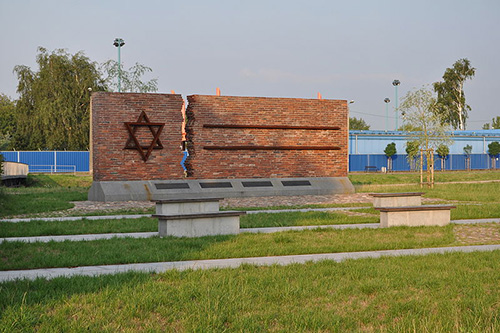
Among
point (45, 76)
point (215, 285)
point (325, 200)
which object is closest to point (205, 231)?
point (215, 285)

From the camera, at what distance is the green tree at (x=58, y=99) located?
54.9m

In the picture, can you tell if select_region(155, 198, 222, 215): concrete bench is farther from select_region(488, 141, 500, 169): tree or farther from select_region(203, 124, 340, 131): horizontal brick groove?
select_region(488, 141, 500, 169): tree

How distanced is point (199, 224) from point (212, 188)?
1097 centimetres

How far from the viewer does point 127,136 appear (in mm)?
20969

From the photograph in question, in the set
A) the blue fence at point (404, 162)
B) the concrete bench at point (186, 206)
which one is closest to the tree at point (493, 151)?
the blue fence at point (404, 162)

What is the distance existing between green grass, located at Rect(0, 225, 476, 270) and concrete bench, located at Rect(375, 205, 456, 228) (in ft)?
2.11

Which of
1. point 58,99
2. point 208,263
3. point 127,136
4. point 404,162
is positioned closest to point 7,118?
point 58,99

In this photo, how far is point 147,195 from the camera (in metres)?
20.7

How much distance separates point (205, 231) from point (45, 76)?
49498mm

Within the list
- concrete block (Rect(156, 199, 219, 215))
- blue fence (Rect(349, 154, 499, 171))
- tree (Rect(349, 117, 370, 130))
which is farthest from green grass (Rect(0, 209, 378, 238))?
tree (Rect(349, 117, 370, 130))

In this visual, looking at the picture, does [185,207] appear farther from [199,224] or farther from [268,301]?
[268,301]

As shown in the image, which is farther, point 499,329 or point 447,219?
point 447,219

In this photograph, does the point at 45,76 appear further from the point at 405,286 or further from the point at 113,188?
the point at 405,286

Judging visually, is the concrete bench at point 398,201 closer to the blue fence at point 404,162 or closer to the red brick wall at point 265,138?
the red brick wall at point 265,138
